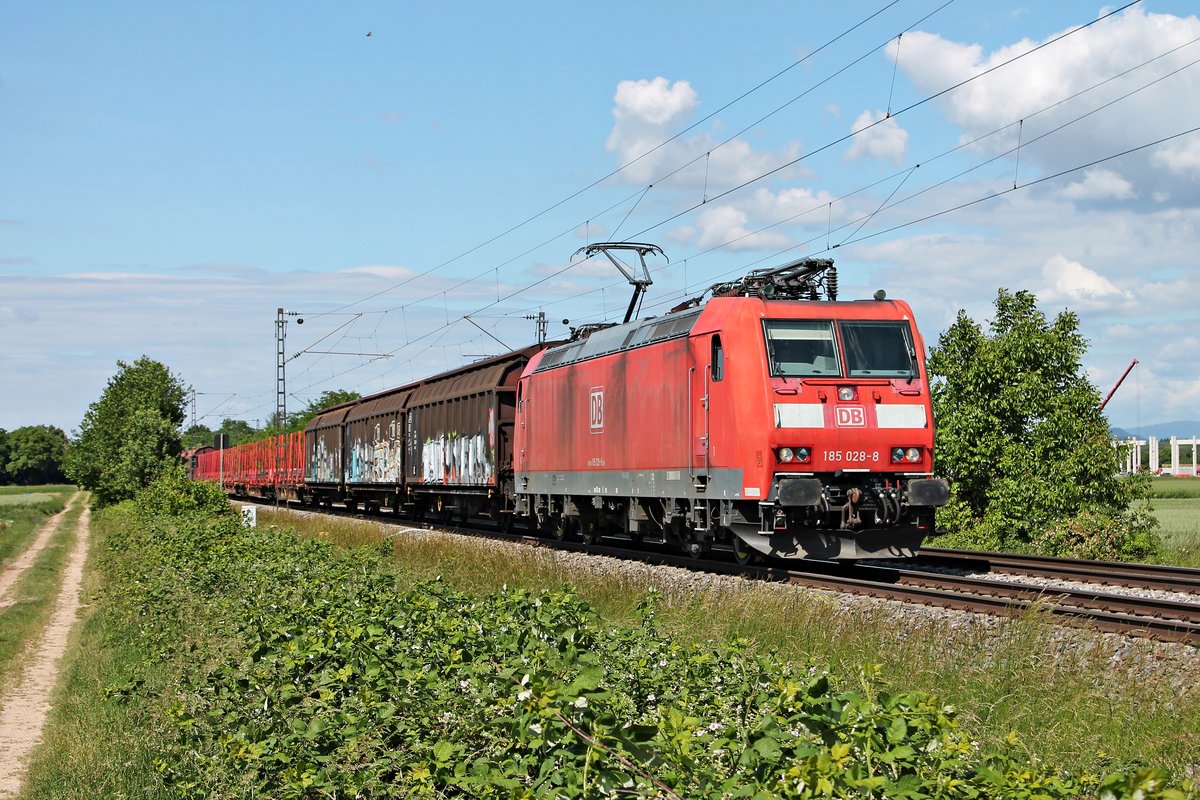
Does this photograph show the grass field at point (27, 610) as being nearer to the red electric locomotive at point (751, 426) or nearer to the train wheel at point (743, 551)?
the red electric locomotive at point (751, 426)

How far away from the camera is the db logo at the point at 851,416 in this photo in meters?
15.3

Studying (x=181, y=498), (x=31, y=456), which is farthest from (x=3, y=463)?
(x=181, y=498)

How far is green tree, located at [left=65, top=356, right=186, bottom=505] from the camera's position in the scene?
204 feet

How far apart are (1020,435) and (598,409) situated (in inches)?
344

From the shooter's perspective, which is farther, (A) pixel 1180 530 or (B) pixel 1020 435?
(A) pixel 1180 530

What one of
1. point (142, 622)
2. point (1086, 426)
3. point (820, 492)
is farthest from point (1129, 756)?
point (1086, 426)

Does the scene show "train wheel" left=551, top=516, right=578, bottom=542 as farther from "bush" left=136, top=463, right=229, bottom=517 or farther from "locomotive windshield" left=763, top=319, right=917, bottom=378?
"bush" left=136, top=463, right=229, bottom=517

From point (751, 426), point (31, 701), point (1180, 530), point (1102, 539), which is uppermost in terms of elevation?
point (751, 426)

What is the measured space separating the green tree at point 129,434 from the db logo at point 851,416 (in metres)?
49.7

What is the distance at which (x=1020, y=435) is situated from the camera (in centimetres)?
2331

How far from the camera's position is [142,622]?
15.8m

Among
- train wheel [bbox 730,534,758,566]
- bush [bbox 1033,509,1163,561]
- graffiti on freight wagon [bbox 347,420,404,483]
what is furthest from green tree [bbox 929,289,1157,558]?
graffiti on freight wagon [bbox 347,420,404,483]

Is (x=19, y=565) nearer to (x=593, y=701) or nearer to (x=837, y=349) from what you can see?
(x=837, y=349)

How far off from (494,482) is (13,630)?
1010 cm
